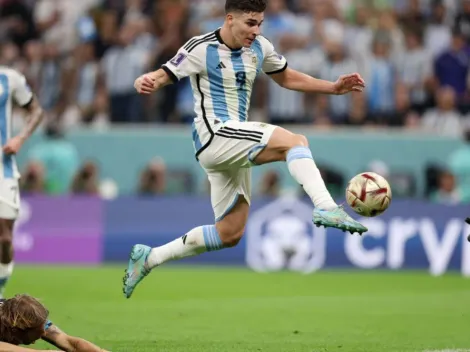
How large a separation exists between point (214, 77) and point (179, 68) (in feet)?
1.14

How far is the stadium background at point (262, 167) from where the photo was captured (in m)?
17.3

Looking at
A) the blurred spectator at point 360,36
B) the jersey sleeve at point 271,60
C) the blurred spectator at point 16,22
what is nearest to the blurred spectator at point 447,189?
the blurred spectator at point 360,36

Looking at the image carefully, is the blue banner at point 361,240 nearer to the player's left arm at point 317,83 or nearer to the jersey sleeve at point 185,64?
the player's left arm at point 317,83

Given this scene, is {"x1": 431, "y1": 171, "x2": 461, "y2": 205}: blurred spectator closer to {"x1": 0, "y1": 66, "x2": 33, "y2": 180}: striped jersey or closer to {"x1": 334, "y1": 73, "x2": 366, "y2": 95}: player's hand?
{"x1": 334, "y1": 73, "x2": 366, "y2": 95}: player's hand

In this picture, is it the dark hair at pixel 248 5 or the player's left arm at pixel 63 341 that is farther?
the dark hair at pixel 248 5

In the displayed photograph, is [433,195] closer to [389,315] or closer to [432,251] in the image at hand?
[432,251]

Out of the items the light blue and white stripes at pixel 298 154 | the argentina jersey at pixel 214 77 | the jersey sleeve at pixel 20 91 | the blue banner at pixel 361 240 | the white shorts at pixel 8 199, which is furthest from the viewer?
the blue banner at pixel 361 240

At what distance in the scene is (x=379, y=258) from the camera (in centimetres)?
1734

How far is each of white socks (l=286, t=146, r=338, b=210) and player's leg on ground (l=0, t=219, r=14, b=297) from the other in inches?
130

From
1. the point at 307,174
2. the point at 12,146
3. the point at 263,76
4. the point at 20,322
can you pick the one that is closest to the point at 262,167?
the point at 263,76

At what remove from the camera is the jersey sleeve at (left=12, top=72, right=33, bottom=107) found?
1128 cm

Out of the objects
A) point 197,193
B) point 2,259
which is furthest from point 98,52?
point 2,259

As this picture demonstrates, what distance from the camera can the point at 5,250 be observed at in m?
10.9

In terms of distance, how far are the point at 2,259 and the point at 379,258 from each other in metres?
7.81
